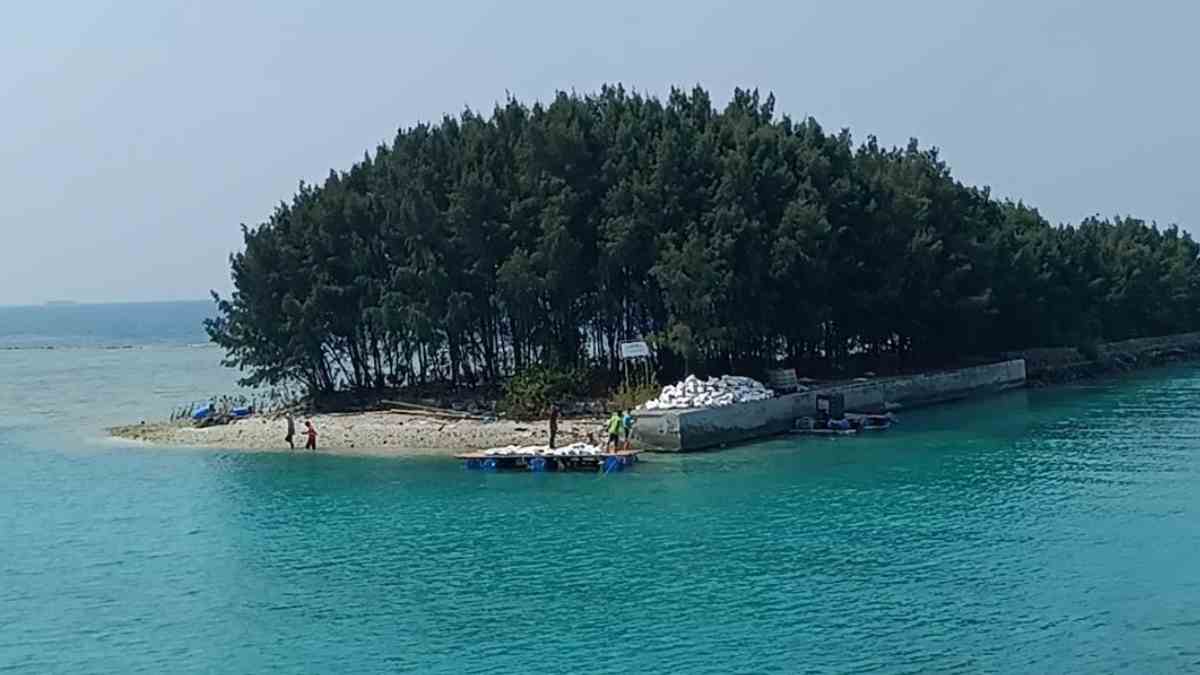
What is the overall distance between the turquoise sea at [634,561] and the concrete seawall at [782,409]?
5.28 feet

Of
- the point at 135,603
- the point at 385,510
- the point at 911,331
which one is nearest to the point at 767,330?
the point at 911,331

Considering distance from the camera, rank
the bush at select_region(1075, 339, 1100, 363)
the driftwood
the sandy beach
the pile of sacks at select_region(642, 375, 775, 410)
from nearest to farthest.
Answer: the pile of sacks at select_region(642, 375, 775, 410), the sandy beach, the driftwood, the bush at select_region(1075, 339, 1100, 363)

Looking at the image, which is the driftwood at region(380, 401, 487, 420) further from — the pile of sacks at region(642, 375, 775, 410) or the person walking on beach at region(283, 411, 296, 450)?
the pile of sacks at region(642, 375, 775, 410)

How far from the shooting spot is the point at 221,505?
41.1m

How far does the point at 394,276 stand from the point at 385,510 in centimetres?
2093

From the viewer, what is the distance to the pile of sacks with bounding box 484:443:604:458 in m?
45.3

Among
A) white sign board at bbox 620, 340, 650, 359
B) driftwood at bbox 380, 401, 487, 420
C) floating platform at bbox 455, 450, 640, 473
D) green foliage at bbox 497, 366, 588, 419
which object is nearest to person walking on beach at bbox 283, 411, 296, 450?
driftwood at bbox 380, 401, 487, 420

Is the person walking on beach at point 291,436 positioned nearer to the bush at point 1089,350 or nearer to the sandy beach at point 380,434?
the sandy beach at point 380,434

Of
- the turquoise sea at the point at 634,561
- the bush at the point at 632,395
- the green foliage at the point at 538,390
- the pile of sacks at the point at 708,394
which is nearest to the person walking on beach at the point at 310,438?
the turquoise sea at the point at 634,561

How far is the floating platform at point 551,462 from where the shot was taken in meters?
44.7

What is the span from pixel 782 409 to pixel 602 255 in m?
9.74

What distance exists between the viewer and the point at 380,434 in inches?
2110

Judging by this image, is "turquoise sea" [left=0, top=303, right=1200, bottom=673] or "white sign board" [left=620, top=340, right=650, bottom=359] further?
"white sign board" [left=620, top=340, right=650, bottom=359]

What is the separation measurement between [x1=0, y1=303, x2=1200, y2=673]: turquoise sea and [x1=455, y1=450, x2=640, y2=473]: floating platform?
0.79 m
